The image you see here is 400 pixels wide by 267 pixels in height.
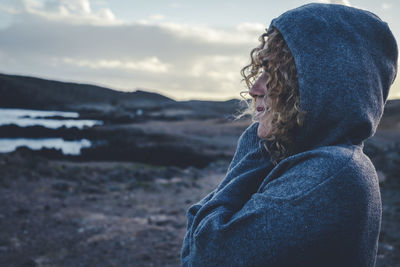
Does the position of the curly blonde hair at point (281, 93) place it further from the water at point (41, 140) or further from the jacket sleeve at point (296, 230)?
the water at point (41, 140)

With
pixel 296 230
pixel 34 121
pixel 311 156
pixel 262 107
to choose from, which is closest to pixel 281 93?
pixel 262 107

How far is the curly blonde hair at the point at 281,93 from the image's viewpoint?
1.29m

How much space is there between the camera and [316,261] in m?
1.12

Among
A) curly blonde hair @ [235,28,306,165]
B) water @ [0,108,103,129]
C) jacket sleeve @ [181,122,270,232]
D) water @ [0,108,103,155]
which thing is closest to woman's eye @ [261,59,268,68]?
curly blonde hair @ [235,28,306,165]

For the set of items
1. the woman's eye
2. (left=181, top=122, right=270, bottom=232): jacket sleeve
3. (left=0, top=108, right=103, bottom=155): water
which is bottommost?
A: (left=0, top=108, right=103, bottom=155): water

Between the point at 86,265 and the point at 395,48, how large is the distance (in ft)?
14.7

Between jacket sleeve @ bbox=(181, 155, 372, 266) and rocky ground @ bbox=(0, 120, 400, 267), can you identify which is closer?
jacket sleeve @ bbox=(181, 155, 372, 266)

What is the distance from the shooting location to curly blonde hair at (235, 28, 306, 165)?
1.29 metres

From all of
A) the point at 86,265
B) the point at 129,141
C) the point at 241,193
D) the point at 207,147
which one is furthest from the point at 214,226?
the point at 129,141

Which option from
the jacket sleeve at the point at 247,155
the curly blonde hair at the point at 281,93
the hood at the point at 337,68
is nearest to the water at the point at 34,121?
the jacket sleeve at the point at 247,155

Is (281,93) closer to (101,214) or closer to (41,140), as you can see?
(101,214)

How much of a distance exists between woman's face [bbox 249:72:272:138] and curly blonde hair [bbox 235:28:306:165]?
0.09 ft

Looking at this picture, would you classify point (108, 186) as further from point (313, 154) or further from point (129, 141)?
point (129, 141)

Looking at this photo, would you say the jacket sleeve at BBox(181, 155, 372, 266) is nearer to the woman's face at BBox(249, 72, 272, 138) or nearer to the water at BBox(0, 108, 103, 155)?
the woman's face at BBox(249, 72, 272, 138)
